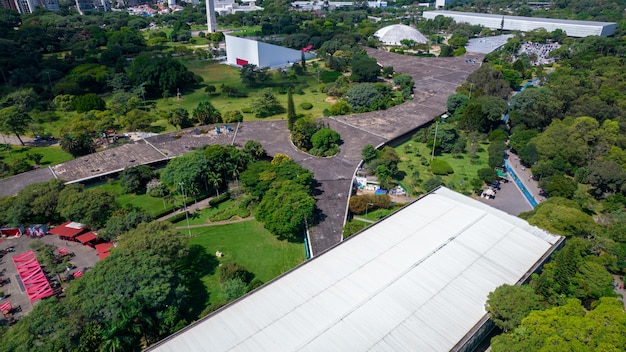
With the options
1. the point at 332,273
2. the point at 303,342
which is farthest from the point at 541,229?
the point at 303,342

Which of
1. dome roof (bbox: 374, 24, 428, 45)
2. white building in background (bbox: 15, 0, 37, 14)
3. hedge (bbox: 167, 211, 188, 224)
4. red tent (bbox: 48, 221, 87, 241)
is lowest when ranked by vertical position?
hedge (bbox: 167, 211, 188, 224)

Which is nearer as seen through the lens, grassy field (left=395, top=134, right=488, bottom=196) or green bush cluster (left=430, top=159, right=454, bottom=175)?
grassy field (left=395, top=134, right=488, bottom=196)

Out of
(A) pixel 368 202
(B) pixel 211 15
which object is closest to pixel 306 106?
(A) pixel 368 202

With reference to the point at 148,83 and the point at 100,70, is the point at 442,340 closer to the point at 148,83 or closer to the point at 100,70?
the point at 148,83

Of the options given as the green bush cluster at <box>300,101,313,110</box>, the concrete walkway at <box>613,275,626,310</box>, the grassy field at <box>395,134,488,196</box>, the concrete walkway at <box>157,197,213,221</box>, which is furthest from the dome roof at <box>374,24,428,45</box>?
the concrete walkway at <box>613,275,626,310</box>

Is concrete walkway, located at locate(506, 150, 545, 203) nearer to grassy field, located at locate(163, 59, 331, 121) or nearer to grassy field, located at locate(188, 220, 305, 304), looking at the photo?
grassy field, located at locate(188, 220, 305, 304)

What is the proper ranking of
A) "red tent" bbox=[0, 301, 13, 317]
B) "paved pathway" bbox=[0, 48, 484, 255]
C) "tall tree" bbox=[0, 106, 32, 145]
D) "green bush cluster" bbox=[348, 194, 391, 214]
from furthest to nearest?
"tall tree" bbox=[0, 106, 32, 145] → "paved pathway" bbox=[0, 48, 484, 255] → "green bush cluster" bbox=[348, 194, 391, 214] → "red tent" bbox=[0, 301, 13, 317]

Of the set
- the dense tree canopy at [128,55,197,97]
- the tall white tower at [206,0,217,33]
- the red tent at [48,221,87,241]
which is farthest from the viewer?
the tall white tower at [206,0,217,33]
